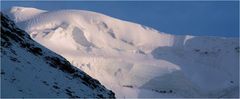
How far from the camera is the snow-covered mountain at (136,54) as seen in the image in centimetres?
9862

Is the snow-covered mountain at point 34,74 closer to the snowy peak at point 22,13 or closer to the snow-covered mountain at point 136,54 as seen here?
the snow-covered mountain at point 136,54

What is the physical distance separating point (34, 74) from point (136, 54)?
9541cm

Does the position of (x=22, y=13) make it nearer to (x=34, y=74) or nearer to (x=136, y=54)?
(x=136, y=54)

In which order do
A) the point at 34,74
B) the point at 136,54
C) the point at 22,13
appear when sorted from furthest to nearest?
the point at 22,13, the point at 136,54, the point at 34,74

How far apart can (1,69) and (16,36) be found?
8.74 feet

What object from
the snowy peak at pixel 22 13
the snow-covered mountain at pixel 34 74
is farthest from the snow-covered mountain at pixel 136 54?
the snow-covered mountain at pixel 34 74

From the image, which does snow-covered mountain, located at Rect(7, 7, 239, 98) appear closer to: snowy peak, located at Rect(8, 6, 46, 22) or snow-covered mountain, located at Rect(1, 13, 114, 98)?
snowy peak, located at Rect(8, 6, 46, 22)

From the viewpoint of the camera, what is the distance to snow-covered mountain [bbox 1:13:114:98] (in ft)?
49.0

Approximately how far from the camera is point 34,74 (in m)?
16.0

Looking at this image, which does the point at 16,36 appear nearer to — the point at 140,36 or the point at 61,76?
the point at 61,76

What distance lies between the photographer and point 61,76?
661 inches

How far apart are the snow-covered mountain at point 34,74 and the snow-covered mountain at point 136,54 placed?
7743 cm

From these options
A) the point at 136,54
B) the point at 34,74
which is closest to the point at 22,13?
the point at 136,54

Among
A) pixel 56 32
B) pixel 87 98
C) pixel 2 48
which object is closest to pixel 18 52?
pixel 2 48
